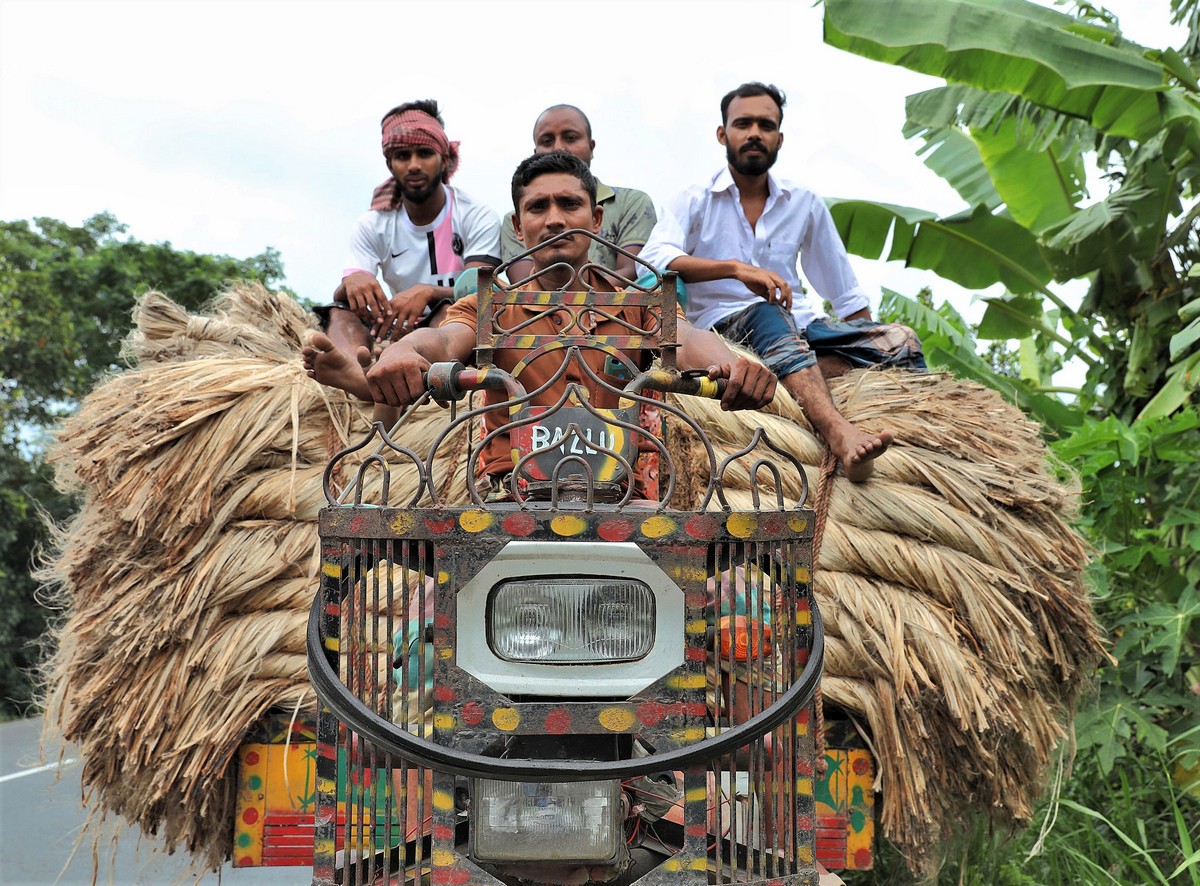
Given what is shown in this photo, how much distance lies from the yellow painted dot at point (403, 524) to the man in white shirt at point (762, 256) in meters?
1.90

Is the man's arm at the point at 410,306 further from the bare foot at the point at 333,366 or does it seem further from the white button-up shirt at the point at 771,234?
the white button-up shirt at the point at 771,234

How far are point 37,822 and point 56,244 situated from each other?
10245 millimetres

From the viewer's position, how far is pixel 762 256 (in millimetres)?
4043

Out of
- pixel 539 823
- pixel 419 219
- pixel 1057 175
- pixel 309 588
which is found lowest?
pixel 539 823

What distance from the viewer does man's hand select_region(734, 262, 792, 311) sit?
10.9 ft

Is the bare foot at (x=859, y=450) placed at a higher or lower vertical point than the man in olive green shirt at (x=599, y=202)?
lower

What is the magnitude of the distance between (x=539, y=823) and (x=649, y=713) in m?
0.21

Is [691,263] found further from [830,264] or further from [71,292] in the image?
[71,292]

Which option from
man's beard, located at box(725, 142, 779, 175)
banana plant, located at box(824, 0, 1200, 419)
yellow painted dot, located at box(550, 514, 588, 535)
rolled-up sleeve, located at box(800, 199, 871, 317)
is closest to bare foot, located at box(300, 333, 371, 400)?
yellow painted dot, located at box(550, 514, 588, 535)

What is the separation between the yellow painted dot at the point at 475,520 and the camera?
158cm

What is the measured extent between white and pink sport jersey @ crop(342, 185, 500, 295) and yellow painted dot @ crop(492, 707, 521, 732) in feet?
8.58

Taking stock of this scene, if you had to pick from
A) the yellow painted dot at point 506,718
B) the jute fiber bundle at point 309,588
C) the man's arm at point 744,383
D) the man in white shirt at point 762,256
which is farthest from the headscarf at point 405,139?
the yellow painted dot at point 506,718

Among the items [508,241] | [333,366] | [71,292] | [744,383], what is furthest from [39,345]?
[744,383]

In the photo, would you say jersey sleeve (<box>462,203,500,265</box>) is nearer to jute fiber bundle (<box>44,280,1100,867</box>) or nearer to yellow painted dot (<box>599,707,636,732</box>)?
jute fiber bundle (<box>44,280,1100,867</box>)
